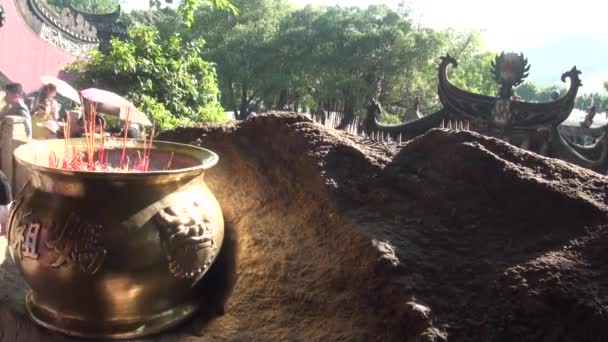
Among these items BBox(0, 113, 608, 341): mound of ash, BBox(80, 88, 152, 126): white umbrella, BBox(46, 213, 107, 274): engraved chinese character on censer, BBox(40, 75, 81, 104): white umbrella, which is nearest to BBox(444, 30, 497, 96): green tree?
BBox(40, 75, 81, 104): white umbrella

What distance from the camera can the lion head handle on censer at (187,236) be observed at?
128 cm

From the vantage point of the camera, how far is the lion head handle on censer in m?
1.28

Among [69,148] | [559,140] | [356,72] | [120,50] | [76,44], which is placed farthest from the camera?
[356,72]

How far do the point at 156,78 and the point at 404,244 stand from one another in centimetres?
571

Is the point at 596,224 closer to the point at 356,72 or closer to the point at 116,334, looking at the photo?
the point at 116,334

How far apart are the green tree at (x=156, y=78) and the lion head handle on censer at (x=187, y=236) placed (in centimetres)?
476

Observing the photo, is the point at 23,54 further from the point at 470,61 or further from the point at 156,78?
the point at 470,61

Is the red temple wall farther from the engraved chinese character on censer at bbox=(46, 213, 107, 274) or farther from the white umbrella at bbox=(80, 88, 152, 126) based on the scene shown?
the engraved chinese character on censer at bbox=(46, 213, 107, 274)

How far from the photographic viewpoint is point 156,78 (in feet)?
20.9

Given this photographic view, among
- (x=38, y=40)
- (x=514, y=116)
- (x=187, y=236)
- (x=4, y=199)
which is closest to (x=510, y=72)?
(x=514, y=116)

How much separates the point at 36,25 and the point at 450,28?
43.7 ft

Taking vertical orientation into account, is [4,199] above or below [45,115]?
below

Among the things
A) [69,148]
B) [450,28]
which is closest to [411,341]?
[69,148]

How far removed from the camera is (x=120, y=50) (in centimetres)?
614
